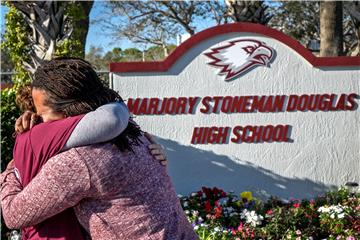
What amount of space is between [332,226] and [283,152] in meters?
1.94

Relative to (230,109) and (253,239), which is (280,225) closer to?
(253,239)

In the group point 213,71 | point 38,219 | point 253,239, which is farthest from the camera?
point 213,71

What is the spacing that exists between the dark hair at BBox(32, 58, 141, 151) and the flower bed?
2.98 m

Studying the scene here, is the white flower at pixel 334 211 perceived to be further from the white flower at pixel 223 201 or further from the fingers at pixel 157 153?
the fingers at pixel 157 153

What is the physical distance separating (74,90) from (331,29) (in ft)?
43.2

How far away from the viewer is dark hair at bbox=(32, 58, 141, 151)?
1.97 m

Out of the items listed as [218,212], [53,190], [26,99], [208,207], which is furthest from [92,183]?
[208,207]

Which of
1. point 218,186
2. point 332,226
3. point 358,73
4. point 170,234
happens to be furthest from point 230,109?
point 170,234

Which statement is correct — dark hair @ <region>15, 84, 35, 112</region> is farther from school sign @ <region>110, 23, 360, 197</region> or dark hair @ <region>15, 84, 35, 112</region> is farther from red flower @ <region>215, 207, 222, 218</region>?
school sign @ <region>110, 23, 360, 197</region>

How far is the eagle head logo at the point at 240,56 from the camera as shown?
23.4 ft

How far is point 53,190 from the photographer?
72.8 inches

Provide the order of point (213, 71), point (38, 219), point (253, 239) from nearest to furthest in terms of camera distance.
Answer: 1. point (38, 219)
2. point (253, 239)
3. point (213, 71)

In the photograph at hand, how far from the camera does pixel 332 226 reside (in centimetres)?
541

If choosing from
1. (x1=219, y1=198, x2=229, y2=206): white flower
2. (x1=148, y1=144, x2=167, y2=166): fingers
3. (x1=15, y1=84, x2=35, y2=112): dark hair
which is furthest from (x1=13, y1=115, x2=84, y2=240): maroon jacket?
(x1=219, y1=198, x2=229, y2=206): white flower
